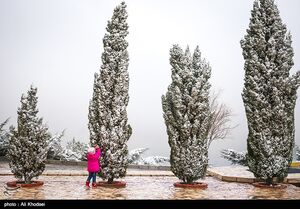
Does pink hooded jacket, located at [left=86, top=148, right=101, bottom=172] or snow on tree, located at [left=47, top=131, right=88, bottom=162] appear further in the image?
snow on tree, located at [left=47, top=131, right=88, bottom=162]

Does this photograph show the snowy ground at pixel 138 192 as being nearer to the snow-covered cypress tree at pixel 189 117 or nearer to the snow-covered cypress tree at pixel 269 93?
the snow-covered cypress tree at pixel 189 117

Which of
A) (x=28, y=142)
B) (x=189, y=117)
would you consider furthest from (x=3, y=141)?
(x=189, y=117)

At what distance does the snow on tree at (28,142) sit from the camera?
1161cm

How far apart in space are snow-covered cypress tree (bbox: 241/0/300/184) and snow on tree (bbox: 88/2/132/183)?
4.95 meters

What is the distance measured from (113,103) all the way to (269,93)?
20.1 feet

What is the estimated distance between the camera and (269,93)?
516 inches

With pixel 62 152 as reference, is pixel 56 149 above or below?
above

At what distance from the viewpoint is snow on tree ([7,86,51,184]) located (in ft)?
38.1

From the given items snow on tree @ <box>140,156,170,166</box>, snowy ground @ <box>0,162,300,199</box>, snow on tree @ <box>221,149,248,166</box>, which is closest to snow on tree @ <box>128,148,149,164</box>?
snow on tree @ <box>140,156,170,166</box>

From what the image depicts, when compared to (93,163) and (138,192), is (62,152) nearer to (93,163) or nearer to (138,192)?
(93,163)

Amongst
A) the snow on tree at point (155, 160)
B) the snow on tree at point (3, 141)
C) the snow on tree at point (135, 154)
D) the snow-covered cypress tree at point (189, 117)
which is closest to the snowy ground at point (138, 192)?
the snow-covered cypress tree at point (189, 117)

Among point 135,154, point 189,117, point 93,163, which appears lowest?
point 93,163

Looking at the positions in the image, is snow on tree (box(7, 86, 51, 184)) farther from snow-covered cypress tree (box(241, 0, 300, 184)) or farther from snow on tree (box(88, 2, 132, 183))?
snow-covered cypress tree (box(241, 0, 300, 184))
